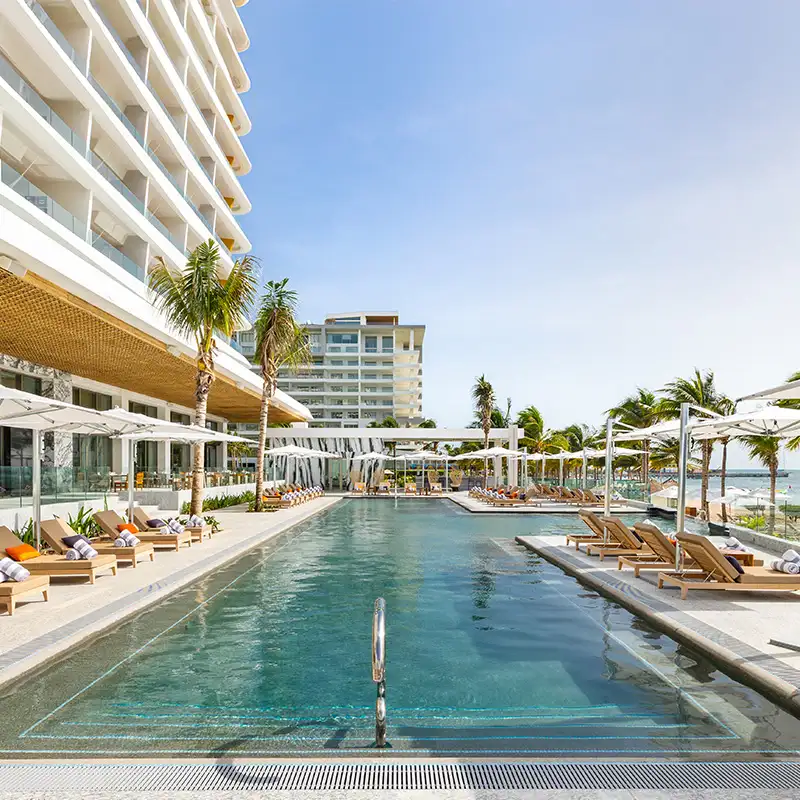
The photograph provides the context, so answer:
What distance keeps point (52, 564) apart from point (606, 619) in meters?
8.09

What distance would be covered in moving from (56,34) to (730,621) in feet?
73.3

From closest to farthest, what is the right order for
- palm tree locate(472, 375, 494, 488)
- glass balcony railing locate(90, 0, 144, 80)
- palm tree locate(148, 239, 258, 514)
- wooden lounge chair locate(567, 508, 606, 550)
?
wooden lounge chair locate(567, 508, 606, 550), palm tree locate(148, 239, 258, 514), glass balcony railing locate(90, 0, 144, 80), palm tree locate(472, 375, 494, 488)

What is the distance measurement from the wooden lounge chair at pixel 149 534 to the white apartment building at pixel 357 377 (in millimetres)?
85082

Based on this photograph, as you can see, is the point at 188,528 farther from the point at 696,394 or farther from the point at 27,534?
the point at 696,394

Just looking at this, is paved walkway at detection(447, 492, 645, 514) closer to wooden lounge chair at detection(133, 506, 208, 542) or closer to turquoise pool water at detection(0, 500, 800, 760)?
wooden lounge chair at detection(133, 506, 208, 542)

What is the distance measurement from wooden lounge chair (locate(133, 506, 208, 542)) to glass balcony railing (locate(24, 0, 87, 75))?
1361 centimetres

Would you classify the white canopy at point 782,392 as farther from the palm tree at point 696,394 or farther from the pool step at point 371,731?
the palm tree at point 696,394

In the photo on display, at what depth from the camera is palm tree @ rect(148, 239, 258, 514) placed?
728 inches

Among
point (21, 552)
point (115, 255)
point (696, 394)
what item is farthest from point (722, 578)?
point (696, 394)

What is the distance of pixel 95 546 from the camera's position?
12.9m

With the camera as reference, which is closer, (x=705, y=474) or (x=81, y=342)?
(x=81, y=342)

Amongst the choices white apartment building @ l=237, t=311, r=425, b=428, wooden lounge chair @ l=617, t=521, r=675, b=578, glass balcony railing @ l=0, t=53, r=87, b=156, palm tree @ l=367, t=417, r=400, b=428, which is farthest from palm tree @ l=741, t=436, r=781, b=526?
white apartment building @ l=237, t=311, r=425, b=428

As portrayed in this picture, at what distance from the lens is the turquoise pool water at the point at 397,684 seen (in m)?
5.00

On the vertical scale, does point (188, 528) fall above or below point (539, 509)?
above
